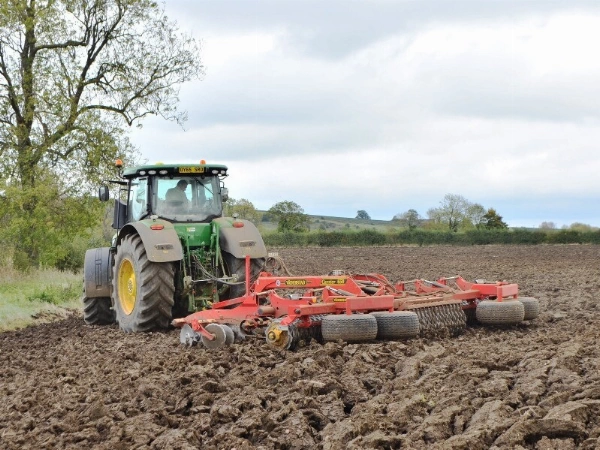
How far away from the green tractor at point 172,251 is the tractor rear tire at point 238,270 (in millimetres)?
13

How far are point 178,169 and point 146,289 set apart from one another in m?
1.77

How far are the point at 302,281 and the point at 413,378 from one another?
8.18 ft

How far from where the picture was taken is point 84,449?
5.30m

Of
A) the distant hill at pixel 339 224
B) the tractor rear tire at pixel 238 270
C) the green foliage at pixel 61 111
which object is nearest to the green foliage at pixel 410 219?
the distant hill at pixel 339 224

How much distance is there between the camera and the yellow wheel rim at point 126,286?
34.6 feet

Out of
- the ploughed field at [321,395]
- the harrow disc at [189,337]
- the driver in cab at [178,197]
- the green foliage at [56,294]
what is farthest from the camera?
the green foliage at [56,294]

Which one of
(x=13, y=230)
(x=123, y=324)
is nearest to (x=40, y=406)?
(x=123, y=324)

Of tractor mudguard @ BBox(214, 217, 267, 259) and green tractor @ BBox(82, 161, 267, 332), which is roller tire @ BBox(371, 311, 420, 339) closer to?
green tractor @ BBox(82, 161, 267, 332)

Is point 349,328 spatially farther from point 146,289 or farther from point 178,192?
point 178,192

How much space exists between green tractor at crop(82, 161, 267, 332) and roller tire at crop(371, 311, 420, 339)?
8.46ft

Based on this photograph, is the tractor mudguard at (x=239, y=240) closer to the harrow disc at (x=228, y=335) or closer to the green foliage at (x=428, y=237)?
the harrow disc at (x=228, y=335)

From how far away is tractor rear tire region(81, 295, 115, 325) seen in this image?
1181cm

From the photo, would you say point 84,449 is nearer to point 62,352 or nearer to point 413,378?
point 413,378

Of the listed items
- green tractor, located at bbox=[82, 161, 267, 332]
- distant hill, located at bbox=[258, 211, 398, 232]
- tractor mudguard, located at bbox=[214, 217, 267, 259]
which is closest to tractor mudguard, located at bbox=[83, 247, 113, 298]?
green tractor, located at bbox=[82, 161, 267, 332]
